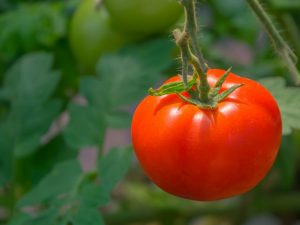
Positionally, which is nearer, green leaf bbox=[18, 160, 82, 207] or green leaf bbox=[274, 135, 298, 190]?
green leaf bbox=[18, 160, 82, 207]

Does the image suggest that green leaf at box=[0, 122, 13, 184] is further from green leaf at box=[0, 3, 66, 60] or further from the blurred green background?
green leaf at box=[0, 3, 66, 60]

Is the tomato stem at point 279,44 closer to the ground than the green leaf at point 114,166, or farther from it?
farther from it

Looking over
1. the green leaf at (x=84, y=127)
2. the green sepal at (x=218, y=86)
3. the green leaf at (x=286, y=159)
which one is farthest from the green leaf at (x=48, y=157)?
the green sepal at (x=218, y=86)

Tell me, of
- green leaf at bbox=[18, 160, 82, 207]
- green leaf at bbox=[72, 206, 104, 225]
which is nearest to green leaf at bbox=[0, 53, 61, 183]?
green leaf at bbox=[18, 160, 82, 207]

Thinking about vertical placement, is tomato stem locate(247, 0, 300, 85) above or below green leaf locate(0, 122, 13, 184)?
above

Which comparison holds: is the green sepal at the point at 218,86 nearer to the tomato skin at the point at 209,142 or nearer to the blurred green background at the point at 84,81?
the tomato skin at the point at 209,142

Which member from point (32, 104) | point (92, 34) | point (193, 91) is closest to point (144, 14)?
point (92, 34)

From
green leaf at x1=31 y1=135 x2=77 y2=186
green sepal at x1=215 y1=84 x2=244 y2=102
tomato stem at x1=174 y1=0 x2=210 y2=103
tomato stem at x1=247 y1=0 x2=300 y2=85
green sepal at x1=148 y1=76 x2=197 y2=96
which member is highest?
tomato stem at x1=174 y1=0 x2=210 y2=103

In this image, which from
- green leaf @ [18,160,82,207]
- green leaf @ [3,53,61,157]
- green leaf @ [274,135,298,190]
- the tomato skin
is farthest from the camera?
green leaf @ [274,135,298,190]

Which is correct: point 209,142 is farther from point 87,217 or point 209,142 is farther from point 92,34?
point 92,34
